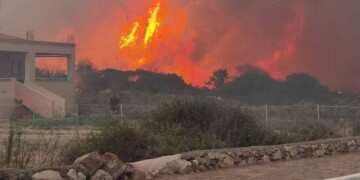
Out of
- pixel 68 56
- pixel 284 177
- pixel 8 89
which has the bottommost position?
pixel 284 177

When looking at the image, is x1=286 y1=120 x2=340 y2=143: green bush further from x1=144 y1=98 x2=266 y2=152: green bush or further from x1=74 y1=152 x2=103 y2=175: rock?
x1=74 y1=152 x2=103 y2=175: rock

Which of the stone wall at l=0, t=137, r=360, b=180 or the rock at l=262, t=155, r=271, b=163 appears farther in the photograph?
the rock at l=262, t=155, r=271, b=163

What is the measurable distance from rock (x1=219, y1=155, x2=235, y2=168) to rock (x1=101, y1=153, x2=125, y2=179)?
2871 mm

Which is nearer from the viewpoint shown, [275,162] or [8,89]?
[275,162]

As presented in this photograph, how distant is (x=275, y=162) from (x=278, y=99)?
47528 millimetres

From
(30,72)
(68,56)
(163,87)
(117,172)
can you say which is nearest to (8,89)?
(30,72)

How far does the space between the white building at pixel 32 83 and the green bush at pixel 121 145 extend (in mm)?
30095

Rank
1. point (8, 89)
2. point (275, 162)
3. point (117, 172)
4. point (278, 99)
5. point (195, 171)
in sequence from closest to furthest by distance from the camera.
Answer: point (117, 172) → point (195, 171) → point (275, 162) → point (8, 89) → point (278, 99)

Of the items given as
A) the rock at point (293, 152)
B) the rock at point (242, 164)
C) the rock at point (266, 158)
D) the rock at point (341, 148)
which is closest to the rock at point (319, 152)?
the rock at point (341, 148)

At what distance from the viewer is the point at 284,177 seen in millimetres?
9867

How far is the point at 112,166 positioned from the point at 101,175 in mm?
317

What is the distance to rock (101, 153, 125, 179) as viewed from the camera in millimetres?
8602

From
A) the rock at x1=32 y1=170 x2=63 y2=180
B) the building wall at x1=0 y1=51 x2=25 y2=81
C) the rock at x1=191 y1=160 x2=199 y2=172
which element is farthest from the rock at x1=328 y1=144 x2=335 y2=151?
the building wall at x1=0 y1=51 x2=25 y2=81

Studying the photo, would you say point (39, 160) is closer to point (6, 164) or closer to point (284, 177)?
point (6, 164)
